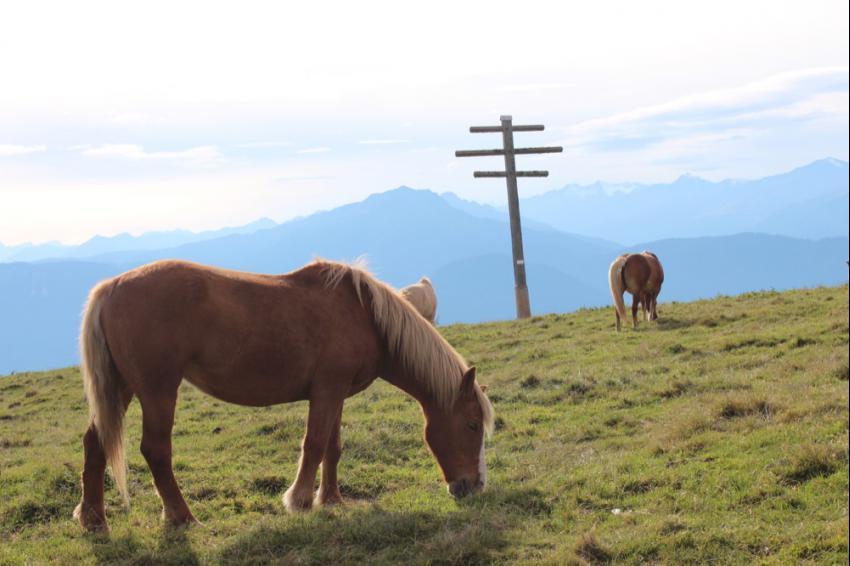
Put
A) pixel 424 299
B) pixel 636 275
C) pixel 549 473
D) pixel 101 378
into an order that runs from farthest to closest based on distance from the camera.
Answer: pixel 424 299 < pixel 636 275 < pixel 549 473 < pixel 101 378

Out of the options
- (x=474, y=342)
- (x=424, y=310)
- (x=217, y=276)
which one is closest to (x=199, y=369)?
(x=217, y=276)

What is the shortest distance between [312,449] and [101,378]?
197cm

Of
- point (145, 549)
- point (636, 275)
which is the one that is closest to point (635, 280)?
point (636, 275)

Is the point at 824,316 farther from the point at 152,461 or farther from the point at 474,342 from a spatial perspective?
the point at 152,461

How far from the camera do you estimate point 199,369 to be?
6.52 m

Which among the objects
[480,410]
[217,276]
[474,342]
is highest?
[217,276]

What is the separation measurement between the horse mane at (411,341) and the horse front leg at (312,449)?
88 cm

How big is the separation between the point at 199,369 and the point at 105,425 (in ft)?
3.10

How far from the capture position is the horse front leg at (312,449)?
6.78 m

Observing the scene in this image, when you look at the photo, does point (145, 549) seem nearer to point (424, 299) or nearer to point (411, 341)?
point (411, 341)

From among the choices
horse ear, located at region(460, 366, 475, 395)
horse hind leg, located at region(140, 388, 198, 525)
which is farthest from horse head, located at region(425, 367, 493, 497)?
horse hind leg, located at region(140, 388, 198, 525)

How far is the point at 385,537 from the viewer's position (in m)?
5.69

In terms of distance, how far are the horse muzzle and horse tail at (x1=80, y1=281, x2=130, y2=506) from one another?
310cm

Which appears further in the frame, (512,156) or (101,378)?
(512,156)
